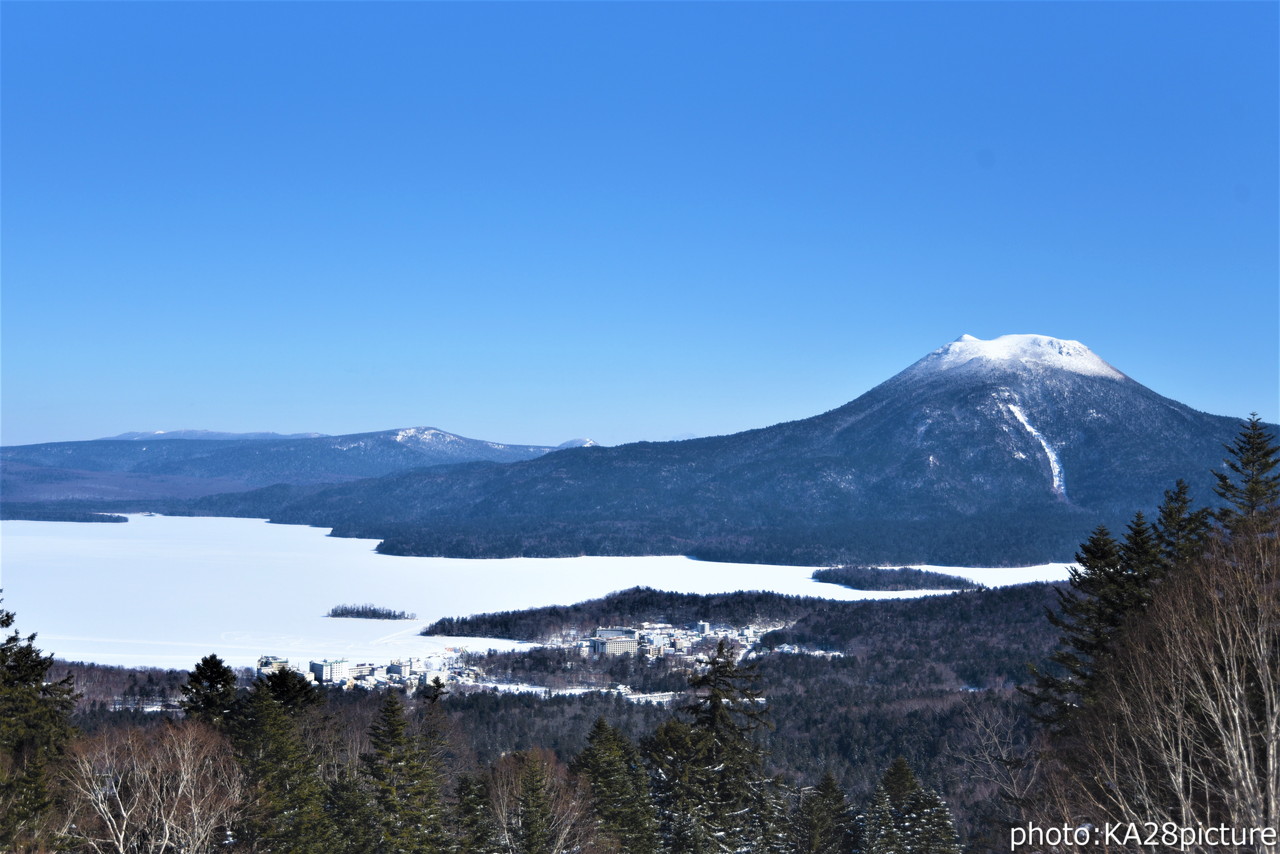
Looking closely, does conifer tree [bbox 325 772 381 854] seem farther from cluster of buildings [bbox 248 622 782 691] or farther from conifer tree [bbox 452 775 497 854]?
cluster of buildings [bbox 248 622 782 691]

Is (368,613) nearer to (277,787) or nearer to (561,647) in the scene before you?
(561,647)

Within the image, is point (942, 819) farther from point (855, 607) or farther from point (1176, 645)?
point (855, 607)

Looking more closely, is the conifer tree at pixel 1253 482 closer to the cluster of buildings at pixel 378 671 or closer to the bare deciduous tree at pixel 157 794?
Result: the bare deciduous tree at pixel 157 794

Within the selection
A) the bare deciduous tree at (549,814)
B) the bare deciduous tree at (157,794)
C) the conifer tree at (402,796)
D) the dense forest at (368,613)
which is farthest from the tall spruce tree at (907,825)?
the dense forest at (368,613)

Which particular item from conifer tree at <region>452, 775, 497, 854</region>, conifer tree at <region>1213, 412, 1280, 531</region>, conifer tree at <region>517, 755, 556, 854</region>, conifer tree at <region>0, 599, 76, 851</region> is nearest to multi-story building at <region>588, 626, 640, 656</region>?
conifer tree at <region>452, 775, 497, 854</region>

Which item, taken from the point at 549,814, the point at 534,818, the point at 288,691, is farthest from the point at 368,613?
the point at 534,818
